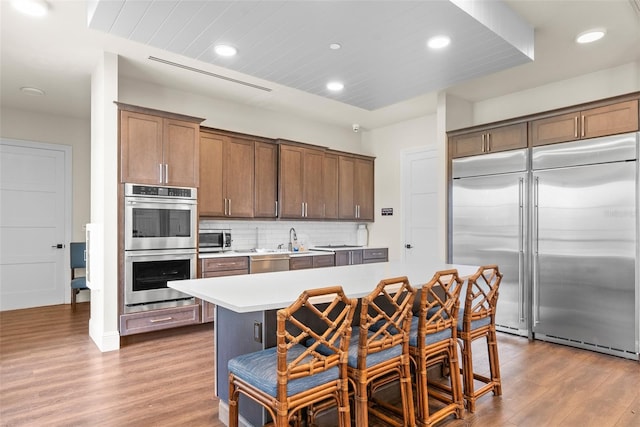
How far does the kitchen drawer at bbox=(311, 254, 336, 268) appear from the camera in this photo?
5580 mm

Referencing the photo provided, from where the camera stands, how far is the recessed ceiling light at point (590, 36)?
336 cm

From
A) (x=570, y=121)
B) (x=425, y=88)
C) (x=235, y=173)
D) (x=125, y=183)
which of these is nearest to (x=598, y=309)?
(x=570, y=121)

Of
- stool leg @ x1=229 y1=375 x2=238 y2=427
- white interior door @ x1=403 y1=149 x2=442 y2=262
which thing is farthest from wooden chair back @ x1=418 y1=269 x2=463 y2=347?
white interior door @ x1=403 y1=149 x2=442 y2=262

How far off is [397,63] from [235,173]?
2.75 m

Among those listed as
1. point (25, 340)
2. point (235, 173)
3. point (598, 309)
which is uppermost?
point (235, 173)

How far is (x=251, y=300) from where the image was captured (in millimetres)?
1861

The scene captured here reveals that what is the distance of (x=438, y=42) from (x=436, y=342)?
1970 mm

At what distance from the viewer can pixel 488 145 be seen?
4.55 meters

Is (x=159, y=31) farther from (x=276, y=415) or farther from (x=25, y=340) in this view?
(x=25, y=340)

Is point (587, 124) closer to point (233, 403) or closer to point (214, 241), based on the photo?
point (233, 403)

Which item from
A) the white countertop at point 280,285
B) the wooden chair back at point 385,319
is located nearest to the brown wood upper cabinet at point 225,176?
the white countertop at point 280,285

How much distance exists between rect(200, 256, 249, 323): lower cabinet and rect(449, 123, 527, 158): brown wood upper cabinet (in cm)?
298

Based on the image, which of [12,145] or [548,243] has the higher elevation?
[12,145]

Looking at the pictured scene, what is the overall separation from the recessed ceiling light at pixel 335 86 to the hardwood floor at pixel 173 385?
2663 millimetres
